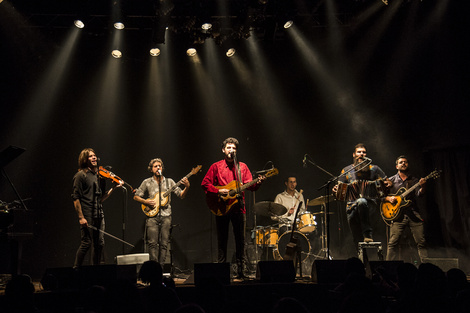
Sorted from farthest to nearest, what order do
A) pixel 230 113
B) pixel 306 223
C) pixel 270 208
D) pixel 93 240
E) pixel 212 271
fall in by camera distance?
pixel 230 113
pixel 306 223
pixel 270 208
pixel 93 240
pixel 212 271

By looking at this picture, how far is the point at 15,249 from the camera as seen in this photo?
7238 millimetres

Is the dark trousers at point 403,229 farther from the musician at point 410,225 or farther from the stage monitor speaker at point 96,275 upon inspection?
the stage monitor speaker at point 96,275

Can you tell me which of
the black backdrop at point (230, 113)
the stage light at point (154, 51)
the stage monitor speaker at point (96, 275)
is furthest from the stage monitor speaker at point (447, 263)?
the stage light at point (154, 51)

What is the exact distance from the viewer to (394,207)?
9.37m

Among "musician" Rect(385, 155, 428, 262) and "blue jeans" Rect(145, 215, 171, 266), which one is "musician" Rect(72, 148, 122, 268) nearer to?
"blue jeans" Rect(145, 215, 171, 266)

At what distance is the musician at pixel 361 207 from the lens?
854 cm

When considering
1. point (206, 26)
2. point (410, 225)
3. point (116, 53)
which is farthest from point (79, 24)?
point (410, 225)

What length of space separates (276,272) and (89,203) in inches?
147

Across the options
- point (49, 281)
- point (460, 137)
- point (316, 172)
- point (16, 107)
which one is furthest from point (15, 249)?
point (460, 137)

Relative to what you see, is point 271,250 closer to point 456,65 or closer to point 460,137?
point 460,137

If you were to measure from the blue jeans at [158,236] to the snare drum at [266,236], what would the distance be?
2.15 metres

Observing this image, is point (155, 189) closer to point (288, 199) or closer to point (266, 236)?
point (266, 236)

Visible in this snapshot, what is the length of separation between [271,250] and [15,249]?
17.1 feet

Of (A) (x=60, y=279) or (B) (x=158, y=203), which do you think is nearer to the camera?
(A) (x=60, y=279)
